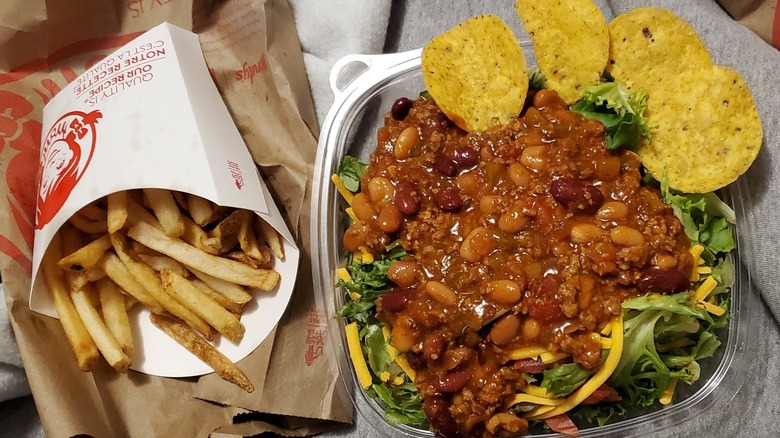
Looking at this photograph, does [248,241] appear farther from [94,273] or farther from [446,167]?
[446,167]

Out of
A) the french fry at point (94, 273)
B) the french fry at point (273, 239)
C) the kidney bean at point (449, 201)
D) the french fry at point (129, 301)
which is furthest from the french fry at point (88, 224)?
the kidney bean at point (449, 201)

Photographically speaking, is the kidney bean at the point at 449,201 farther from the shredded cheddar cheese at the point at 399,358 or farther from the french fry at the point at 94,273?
the french fry at the point at 94,273

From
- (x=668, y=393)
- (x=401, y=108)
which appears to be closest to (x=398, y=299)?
(x=401, y=108)

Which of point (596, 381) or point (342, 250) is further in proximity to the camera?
point (342, 250)

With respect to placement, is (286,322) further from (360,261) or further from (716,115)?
(716,115)

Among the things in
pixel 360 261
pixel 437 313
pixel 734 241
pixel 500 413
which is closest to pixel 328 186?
pixel 360 261
